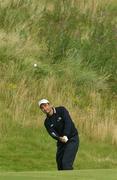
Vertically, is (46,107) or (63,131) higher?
(46,107)

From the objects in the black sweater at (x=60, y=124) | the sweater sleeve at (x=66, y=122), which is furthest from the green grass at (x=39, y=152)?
the sweater sleeve at (x=66, y=122)

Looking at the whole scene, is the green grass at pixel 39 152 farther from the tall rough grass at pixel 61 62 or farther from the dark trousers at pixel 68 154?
the dark trousers at pixel 68 154

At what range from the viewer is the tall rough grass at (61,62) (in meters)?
17.1

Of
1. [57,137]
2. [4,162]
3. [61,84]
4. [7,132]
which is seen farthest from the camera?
[61,84]

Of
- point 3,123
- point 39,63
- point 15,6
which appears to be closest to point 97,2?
point 15,6

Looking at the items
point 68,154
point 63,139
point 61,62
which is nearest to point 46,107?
point 63,139

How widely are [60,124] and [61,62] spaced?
31.6 ft

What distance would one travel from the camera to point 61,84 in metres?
18.9

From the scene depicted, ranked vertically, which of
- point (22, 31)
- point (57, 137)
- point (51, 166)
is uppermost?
point (22, 31)

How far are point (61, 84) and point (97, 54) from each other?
364cm

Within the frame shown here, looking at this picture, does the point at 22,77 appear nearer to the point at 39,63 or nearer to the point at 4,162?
the point at 39,63

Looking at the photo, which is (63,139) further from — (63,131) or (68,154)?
(68,154)

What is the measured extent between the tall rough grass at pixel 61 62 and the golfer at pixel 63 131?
4604 millimetres

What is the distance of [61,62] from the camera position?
20.9 meters
